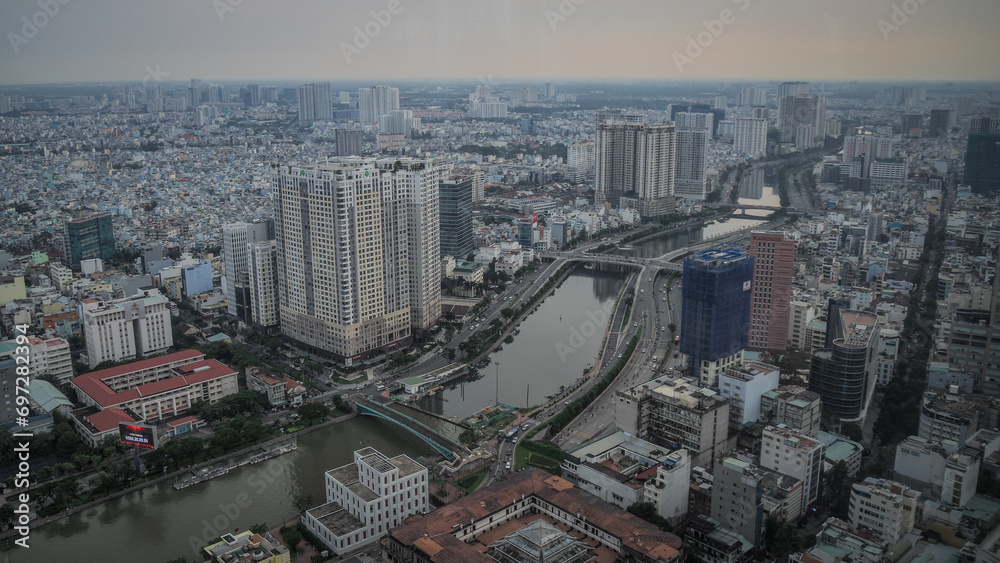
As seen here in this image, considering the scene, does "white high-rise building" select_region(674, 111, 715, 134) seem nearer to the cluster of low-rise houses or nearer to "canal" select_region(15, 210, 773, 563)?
the cluster of low-rise houses

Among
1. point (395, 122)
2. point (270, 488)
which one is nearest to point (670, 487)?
point (270, 488)

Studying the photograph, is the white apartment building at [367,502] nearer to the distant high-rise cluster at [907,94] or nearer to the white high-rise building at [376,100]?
the distant high-rise cluster at [907,94]

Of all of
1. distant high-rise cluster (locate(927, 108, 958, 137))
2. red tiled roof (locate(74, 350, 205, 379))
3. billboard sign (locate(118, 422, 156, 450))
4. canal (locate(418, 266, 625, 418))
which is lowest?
canal (locate(418, 266, 625, 418))

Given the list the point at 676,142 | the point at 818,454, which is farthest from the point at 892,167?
the point at 818,454

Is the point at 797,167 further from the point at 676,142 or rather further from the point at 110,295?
the point at 110,295

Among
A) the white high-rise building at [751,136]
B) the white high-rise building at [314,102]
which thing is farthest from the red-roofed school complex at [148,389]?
the white high-rise building at [314,102]

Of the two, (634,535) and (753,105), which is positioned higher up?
(753,105)

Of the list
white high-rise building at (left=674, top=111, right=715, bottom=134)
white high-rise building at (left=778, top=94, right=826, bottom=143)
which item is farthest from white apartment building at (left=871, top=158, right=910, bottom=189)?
white high-rise building at (left=674, top=111, right=715, bottom=134)
